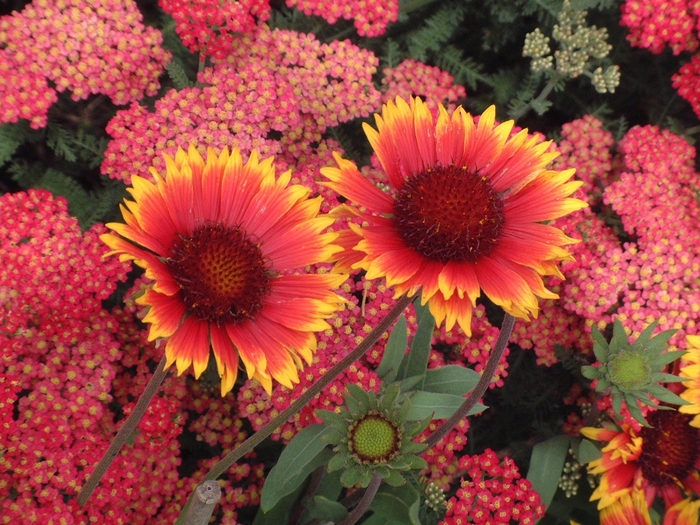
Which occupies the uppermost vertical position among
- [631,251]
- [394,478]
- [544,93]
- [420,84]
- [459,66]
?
[459,66]

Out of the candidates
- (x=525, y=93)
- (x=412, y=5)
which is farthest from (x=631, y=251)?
(x=412, y=5)

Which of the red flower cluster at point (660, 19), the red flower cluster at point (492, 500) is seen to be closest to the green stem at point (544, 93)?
the red flower cluster at point (660, 19)

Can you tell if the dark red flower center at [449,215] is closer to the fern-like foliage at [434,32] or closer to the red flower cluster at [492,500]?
the red flower cluster at [492,500]

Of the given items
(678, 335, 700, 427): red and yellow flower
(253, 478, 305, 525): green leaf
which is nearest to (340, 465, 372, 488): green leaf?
(253, 478, 305, 525): green leaf

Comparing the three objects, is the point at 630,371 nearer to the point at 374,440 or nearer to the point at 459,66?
the point at 374,440

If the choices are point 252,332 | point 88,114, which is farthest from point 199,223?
point 88,114

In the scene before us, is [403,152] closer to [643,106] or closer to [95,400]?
[95,400]
